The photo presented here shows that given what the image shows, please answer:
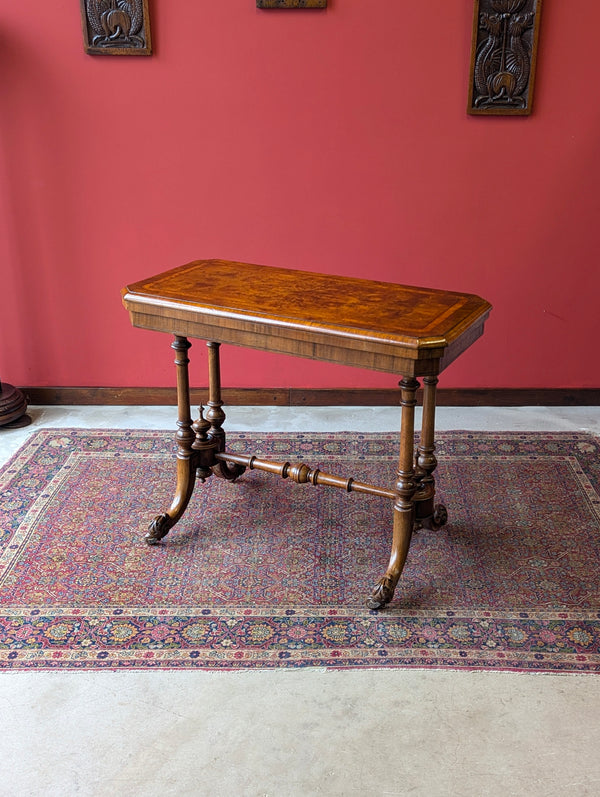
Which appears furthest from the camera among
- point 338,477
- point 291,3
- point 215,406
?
point 291,3

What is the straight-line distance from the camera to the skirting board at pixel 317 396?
14.9 feet

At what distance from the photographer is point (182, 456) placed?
3.34 meters

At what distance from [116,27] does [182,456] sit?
2117 millimetres

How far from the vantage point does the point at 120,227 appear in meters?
4.35

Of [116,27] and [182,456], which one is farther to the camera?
[116,27]

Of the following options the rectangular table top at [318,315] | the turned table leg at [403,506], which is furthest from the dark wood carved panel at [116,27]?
the turned table leg at [403,506]

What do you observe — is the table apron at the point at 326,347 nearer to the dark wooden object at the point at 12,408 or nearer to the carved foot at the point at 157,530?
the carved foot at the point at 157,530

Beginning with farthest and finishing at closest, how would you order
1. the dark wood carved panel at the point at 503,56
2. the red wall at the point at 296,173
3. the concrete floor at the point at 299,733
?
the red wall at the point at 296,173
the dark wood carved panel at the point at 503,56
the concrete floor at the point at 299,733

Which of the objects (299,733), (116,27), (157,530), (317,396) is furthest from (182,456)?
(116,27)

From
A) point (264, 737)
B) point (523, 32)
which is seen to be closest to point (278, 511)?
point (264, 737)

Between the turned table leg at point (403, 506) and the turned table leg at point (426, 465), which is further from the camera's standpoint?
the turned table leg at point (426, 465)

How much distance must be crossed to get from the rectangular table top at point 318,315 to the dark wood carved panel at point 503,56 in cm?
152

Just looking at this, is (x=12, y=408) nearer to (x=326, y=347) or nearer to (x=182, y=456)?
(x=182, y=456)

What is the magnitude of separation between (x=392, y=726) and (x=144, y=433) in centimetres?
224
